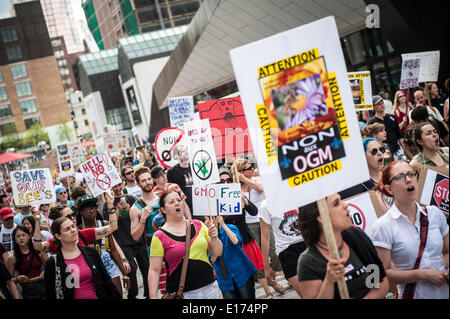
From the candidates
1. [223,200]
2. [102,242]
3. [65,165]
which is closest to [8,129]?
[65,165]

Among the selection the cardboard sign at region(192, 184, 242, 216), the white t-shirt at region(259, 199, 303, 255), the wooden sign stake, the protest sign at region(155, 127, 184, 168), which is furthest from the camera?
the protest sign at region(155, 127, 184, 168)

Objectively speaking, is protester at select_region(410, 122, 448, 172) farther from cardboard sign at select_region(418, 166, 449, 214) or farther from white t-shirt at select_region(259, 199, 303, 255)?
white t-shirt at select_region(259, 199, 303, 255)

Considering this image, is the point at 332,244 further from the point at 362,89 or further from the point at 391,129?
the point at 391,129

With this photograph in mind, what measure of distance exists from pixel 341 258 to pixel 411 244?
0.59 metres

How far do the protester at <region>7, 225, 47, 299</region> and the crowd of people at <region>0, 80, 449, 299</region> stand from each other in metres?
0.01

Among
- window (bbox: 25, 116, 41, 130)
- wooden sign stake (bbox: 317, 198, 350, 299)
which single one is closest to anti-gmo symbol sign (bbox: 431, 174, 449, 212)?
wooden sign stake (bbox: 317, 198, 350, 299)

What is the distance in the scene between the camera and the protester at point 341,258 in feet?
10.8

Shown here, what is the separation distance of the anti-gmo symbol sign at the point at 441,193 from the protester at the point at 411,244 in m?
0.77

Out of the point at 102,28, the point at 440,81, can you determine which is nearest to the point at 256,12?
the point at 440,81

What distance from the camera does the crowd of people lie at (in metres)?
3.46

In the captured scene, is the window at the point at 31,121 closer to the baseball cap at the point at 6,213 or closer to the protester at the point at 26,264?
the baseball cap at the point at 6,213

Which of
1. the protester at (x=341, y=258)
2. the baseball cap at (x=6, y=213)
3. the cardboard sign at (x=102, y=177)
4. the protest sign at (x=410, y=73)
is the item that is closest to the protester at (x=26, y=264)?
the cardboard sign at (x=102, y=177)

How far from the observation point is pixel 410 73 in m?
9.84
